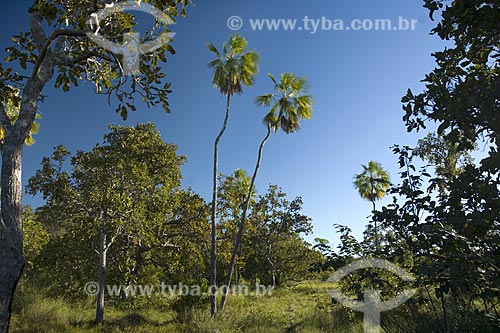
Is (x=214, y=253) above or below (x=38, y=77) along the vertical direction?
below

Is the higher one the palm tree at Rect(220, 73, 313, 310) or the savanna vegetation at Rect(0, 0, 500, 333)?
the palm tree at Rect(220, 73, 313, 310)

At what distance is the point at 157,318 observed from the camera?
13719 mm

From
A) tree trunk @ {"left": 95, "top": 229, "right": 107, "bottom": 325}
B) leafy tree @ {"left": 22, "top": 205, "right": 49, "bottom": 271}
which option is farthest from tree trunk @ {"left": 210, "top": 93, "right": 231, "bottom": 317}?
leafy tree @ {"left": 22, "top": 205, "right": 49, "bottom": 271}

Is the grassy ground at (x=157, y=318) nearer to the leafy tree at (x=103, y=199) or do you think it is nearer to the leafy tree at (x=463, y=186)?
the leafy tree at (x=103, y=199)

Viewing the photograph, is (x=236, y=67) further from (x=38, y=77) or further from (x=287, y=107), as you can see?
(x=38, y=77)

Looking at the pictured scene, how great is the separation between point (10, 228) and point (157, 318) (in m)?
12.0

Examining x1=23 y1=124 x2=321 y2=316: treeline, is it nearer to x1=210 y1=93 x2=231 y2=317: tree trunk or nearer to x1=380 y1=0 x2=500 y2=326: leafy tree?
x1=210 y1=93 x2=231 y2=317: tree trunk

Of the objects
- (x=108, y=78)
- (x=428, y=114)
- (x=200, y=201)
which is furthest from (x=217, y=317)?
(x=428, y=114)

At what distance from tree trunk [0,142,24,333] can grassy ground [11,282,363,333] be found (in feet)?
27.0

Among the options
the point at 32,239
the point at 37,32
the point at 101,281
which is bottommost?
the point at 101,281

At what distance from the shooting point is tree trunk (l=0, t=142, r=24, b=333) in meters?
3.14

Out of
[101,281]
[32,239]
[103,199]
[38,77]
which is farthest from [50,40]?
[32,239]

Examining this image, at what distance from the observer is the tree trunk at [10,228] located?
10.3ft

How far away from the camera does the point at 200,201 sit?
1494 centimetres
